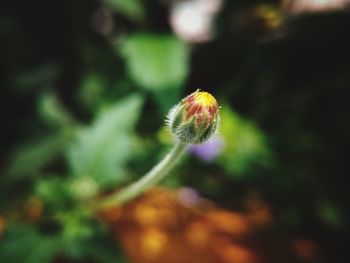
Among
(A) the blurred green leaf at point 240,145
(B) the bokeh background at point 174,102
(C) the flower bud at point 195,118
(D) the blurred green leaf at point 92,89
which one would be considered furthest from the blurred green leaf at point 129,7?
(C) the flower bud at point 195,118

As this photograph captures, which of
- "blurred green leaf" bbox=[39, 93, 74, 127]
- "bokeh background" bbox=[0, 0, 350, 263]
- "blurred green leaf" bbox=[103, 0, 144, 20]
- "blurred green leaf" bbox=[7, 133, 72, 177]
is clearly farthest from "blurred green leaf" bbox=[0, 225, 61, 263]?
"blurred green leaf" bbox=[103, 0, 144, 20]

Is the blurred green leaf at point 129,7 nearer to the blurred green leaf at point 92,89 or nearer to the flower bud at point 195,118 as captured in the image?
the blurred green leaf at point 92,89

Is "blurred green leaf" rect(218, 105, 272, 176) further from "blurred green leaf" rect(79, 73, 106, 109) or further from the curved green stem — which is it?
the curved green stem

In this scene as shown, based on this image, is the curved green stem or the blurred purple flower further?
the blurred purple flower

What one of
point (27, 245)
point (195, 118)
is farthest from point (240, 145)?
point (195, 118)

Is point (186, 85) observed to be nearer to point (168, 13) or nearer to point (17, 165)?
point (168, 13)

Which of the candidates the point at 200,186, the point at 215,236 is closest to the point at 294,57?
the point at 200,186

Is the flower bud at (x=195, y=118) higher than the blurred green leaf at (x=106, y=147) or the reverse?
the reverse
